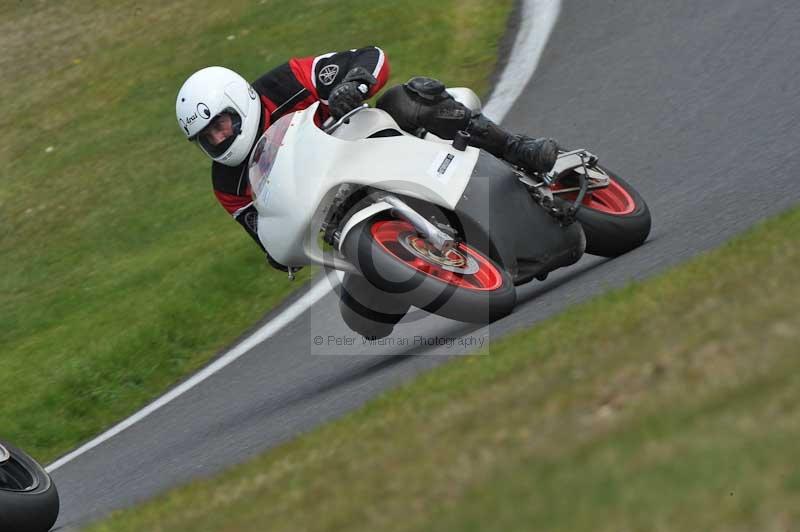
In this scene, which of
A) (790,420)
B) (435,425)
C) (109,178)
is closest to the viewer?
(790,420)

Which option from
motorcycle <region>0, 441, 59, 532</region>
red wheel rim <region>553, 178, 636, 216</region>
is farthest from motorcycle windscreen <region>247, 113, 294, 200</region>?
motorcycle <region>0, 441, 59, 532</region>

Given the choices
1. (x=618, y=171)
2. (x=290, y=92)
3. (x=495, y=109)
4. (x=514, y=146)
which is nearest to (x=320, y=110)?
(x=290, y=92)

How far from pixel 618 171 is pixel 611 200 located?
65.2 inches

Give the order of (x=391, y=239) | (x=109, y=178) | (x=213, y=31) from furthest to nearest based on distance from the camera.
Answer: (x=213, y=31) < (x=109, y=178) < (x=391, y=239)

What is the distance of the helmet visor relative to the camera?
6.86 metres

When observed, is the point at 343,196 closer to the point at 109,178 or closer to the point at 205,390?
the point at 205,390

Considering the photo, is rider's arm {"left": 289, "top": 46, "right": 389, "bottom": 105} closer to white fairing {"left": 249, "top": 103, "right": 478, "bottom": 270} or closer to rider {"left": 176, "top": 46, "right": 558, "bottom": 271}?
rider {"left": 176, "top": 46, "right": 558, "bottom": 271}

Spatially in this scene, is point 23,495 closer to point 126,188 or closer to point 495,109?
point 495,109

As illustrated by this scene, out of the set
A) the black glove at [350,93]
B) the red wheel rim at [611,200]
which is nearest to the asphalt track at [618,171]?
the red wheel rim at [611,200]

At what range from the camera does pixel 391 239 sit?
638 cm

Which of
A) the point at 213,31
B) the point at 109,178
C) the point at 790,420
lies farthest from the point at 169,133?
the point at 790,420

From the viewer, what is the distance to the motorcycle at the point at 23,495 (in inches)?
237

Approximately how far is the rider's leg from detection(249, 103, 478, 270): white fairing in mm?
168

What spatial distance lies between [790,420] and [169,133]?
33.4 feet
